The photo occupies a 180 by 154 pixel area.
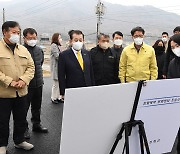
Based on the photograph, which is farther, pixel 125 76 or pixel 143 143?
pixel 125 76

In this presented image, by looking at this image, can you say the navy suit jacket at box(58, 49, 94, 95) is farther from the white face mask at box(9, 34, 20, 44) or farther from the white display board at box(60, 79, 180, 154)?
the white display board at box(60, 79, 180, 154)

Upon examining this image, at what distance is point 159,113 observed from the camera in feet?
5.61

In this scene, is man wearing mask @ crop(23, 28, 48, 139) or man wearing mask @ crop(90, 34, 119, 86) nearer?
man wearing mask @ crop(23, 28, 48, 139)

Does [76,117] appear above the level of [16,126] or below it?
above

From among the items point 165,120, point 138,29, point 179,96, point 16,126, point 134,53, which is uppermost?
point 138,29

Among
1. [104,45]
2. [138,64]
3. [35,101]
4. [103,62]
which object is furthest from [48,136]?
[138,64]

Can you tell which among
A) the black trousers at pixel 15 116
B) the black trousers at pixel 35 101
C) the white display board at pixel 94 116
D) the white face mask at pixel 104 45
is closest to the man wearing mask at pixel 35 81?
the black trousers at pixel 35 101

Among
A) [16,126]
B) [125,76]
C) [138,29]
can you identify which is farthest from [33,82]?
[138,29]

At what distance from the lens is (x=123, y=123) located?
1640 mm

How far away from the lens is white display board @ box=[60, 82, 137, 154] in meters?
1.46

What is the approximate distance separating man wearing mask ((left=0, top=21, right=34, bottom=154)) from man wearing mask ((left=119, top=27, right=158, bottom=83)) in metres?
1.47

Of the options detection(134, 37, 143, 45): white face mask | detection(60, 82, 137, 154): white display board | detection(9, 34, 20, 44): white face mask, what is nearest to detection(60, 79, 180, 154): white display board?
detection(60, 82, 137, 154): white display board

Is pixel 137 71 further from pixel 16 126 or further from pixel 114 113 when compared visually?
pixel 114 113

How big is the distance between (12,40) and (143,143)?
2034mm
